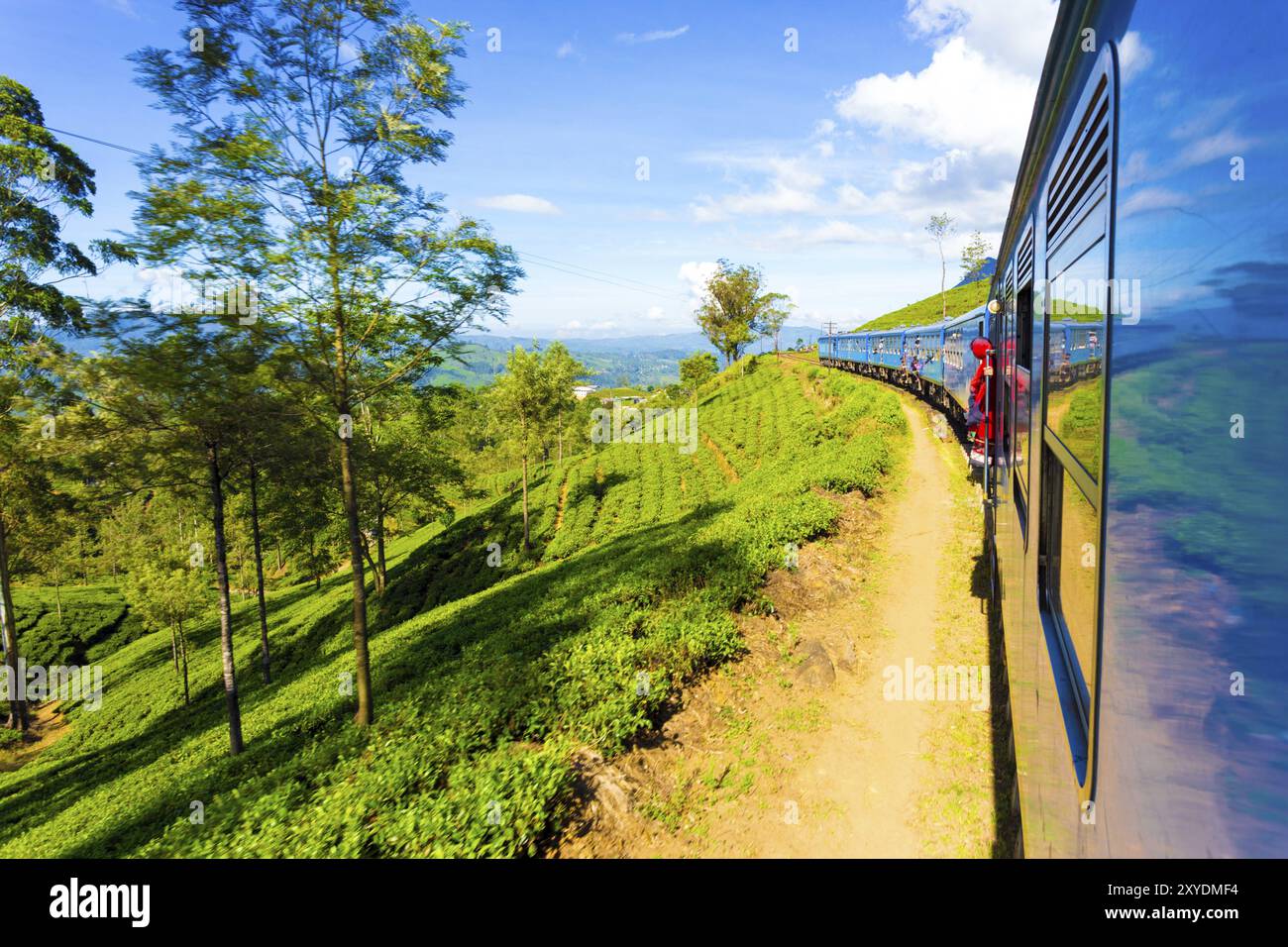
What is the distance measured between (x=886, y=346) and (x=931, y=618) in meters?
27.6

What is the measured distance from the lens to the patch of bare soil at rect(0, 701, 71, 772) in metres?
20.0

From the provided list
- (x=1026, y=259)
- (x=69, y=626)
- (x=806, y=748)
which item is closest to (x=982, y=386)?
(x=1026, y=259)

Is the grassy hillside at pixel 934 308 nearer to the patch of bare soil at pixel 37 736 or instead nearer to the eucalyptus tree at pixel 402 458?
the eucalyptus tree at pixel 402 458

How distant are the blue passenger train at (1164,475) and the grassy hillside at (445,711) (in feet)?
15.7

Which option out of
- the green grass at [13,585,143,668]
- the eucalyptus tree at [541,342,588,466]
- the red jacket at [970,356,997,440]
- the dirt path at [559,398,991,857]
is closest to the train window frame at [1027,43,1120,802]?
the dirt path at [559,398,991,857]

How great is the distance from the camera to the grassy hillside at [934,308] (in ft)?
219

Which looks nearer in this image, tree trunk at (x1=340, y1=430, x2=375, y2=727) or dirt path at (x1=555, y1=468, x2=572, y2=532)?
tree trunk at (x1=340, y1=430, x2=375, y2=727)

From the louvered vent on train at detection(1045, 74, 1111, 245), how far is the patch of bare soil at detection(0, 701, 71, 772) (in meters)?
29.6

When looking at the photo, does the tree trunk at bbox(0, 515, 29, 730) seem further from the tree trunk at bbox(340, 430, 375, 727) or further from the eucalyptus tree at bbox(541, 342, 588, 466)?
the eucalyptus tree at bbox(541, 342, 588, 466)

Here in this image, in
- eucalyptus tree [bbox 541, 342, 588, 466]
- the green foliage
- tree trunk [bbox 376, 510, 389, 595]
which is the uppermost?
the green foliage

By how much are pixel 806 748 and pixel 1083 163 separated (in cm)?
660

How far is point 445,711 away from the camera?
804 cm

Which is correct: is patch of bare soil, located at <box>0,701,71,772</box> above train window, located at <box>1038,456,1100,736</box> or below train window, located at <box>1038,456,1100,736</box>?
below

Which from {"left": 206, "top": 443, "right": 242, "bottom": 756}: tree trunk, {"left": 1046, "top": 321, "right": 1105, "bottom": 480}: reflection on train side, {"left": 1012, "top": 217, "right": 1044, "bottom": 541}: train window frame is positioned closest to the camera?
{"left": 1046, "top": 321, "right": 1105, "bottom": 480}: reflection on train side
